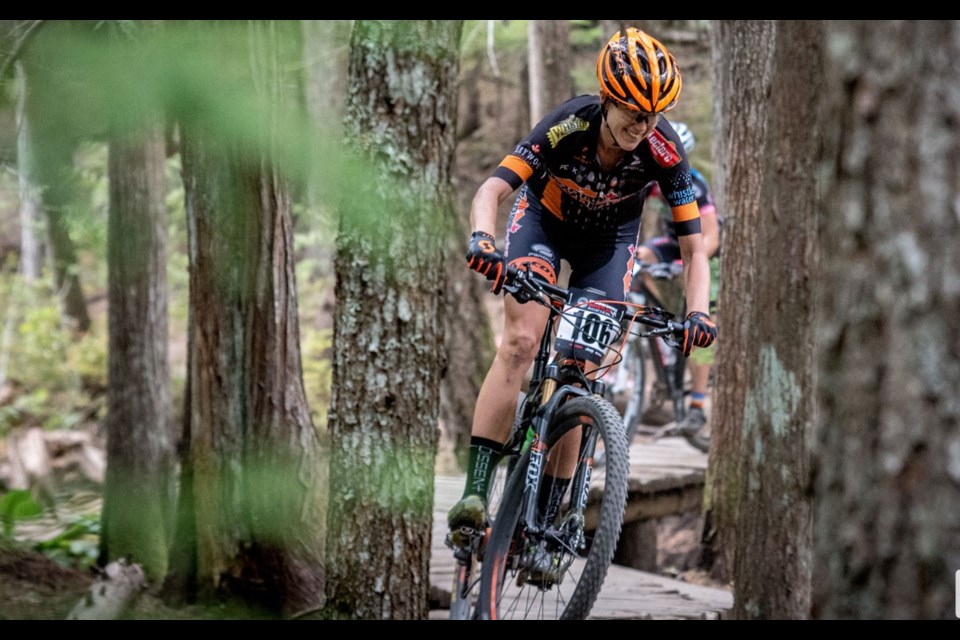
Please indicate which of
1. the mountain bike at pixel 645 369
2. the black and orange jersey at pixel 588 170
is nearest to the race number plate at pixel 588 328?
the black and orange jersey at pixel 588 170

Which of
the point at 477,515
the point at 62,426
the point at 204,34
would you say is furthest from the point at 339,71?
the point at 477,515

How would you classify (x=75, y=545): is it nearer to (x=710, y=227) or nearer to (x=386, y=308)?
(x=386, y=308)

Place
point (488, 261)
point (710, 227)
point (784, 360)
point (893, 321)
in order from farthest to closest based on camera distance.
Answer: point (710, 227)
point (784, 360)
point (488, 261)
point (893, 321)

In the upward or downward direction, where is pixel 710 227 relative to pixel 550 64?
downward

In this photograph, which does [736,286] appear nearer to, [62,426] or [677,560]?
[677,560]

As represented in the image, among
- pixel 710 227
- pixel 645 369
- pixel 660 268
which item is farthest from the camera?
pixel 645 369

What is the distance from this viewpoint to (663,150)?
15.4 ft

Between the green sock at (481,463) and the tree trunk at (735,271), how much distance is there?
9.16 ft

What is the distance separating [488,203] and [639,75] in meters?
0.84

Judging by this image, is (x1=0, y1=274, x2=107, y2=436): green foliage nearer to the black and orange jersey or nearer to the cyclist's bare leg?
the cyclist's bare leg

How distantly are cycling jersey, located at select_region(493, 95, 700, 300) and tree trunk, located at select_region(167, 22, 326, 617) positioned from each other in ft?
5.63

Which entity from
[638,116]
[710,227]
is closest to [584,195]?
[638,116]

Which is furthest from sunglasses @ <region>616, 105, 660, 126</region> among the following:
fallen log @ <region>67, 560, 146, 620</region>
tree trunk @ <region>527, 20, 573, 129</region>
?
tree trunk @ <region>527, 20, 573, 129</region>

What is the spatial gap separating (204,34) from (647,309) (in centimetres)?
250
